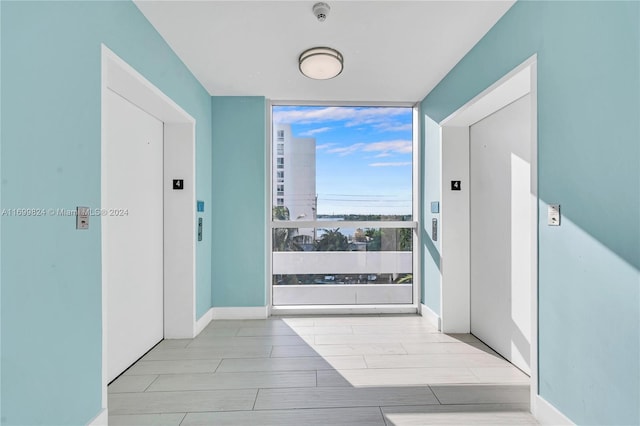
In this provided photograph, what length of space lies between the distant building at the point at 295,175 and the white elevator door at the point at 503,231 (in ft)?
5.74

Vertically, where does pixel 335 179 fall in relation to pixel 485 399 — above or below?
above

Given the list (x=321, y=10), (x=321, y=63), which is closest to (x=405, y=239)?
(x=321, y=63)

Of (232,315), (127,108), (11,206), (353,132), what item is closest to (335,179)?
(353,132)

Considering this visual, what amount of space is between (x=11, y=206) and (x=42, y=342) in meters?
0.58

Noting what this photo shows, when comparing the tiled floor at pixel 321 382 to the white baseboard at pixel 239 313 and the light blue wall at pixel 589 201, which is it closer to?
the white baseboard at pixel 239 313

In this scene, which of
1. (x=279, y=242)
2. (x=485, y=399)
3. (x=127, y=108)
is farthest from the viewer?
(x=279, y=242)

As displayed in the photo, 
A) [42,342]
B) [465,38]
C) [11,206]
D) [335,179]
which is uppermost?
[465,38]

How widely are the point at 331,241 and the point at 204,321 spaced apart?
1640 millimetres

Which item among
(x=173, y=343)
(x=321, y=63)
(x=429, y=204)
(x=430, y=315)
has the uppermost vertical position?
(x=321, y=63)

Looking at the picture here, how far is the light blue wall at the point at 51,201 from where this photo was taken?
120 cm

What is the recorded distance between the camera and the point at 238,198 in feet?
11.6

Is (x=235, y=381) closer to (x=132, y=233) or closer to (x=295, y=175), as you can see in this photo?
(x=132, y=233)

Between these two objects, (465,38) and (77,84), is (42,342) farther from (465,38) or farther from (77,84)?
(465,38)

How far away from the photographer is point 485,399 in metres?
1.98
